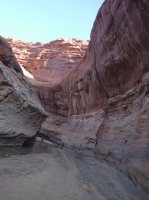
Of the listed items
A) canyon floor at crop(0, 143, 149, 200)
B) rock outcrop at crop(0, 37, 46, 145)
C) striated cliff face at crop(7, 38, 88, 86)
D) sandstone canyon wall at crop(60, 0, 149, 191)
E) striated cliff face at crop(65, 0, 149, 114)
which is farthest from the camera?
striated cliff face at crop(7, 38, 88, 86)

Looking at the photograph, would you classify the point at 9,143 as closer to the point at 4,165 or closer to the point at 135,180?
the point at 4,165

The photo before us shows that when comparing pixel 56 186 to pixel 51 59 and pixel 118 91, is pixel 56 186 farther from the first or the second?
pixel 51 59

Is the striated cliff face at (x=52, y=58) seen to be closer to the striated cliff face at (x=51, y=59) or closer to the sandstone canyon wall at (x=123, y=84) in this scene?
the striated cliff face at (x=51, y=59)

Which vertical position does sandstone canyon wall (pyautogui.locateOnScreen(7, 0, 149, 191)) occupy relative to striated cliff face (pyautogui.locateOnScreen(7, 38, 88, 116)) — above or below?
below

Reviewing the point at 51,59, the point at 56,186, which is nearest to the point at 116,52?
the point at 56,186

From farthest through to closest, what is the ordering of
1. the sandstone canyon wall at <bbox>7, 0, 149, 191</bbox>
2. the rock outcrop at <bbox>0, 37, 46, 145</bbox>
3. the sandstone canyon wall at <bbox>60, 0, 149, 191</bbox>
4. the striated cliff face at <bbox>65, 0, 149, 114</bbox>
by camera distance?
the rock outcrop at <bbox>0, 37, 46, 145</bbox>
the striated cliff face at <bbox>65, 0, 149, 114</bbox>
the sandstone canyon wall at <bbox>7, 0, 149, 191</bbox>
the sandstone canyon wall at <bbox>60, 0, 149, 191</bbox>

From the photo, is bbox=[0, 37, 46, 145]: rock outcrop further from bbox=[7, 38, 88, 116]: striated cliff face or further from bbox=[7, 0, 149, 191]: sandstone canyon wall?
bbox=[7, 38, 88, 116]: striated cliff face

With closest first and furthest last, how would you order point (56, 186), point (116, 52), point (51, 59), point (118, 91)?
point (56, 186)
point (116, 52)
point (118, 91)
point (51, 59)

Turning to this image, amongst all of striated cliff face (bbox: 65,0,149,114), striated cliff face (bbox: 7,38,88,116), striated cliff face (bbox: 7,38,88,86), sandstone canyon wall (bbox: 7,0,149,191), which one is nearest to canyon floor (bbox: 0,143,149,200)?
sandstone canyon wall (bbox: 7,0,149,191)

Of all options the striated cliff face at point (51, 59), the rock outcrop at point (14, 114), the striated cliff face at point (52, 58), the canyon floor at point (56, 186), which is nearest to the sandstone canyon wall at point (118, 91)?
the canyon floor at point (56, 186)

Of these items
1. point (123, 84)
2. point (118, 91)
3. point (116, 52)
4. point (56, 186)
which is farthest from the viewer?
point (118, 91)

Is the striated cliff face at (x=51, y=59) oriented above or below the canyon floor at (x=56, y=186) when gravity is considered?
above

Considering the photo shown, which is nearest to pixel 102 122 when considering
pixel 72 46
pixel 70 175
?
pixel 70 175

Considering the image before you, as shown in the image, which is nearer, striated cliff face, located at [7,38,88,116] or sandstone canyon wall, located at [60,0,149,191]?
sandstone canyon wall, located at [60,0,149,191]
